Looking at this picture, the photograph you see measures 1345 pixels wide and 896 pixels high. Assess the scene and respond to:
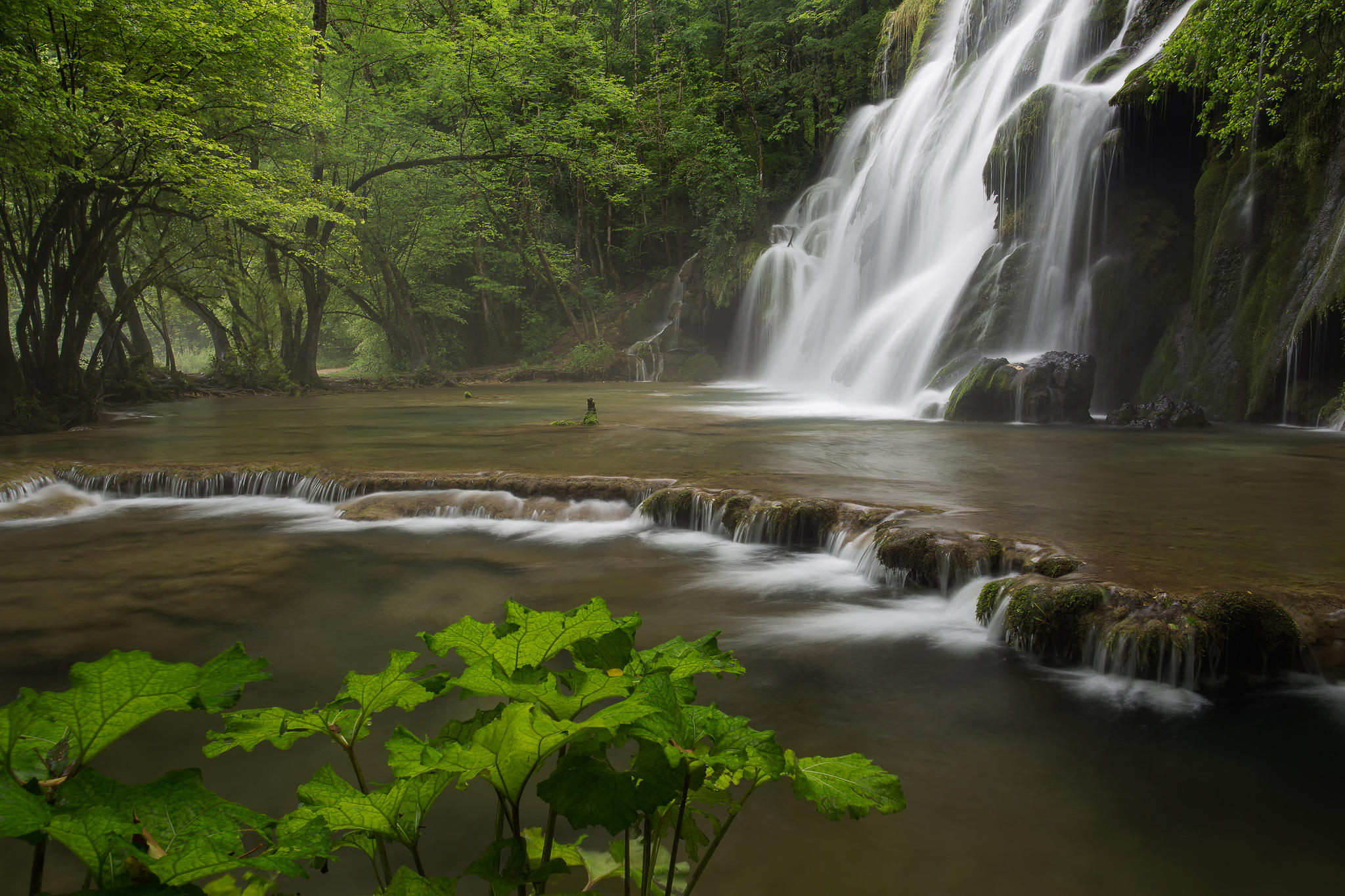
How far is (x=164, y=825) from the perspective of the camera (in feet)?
2.83

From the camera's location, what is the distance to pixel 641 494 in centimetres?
737

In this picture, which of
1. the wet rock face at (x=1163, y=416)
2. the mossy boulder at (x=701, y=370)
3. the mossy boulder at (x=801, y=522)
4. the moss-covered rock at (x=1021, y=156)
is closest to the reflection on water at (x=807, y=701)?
the mossy boulder at (x=801, y=522)

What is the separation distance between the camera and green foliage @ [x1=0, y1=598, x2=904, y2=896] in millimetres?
841

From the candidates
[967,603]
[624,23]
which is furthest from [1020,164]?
[624,23]

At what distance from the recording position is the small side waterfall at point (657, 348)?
91.9ft

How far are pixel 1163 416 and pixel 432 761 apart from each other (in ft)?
42.6

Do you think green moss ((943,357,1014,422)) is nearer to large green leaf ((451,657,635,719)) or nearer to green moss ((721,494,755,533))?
green moss ((721,494,755,533))

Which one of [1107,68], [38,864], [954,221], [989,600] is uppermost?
[1107,68]

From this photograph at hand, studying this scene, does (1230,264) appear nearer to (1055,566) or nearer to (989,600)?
(1055,566)

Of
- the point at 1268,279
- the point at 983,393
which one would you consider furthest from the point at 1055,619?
the point at 1268,279

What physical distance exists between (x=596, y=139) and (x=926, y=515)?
21854mm

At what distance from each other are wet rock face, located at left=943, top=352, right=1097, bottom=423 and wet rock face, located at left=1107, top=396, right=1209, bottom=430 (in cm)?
64

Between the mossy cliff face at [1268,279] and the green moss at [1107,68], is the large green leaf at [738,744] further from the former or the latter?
the green moss at [1107,68]

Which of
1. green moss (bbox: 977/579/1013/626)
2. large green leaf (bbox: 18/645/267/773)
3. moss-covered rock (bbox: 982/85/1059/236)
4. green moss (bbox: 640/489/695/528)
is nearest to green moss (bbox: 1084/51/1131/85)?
moss-covered rock (bbox: 982/85/1059/236)
